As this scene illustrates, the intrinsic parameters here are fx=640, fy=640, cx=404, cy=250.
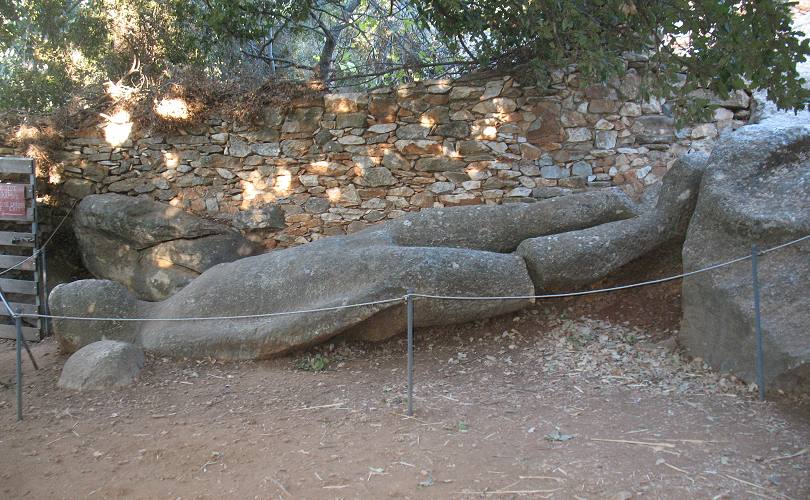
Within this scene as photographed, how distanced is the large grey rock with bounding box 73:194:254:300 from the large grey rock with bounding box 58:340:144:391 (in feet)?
5.86

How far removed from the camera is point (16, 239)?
5.99m

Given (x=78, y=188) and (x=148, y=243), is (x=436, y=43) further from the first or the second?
(x=78, y=188)

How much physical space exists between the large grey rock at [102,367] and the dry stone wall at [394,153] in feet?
7.83

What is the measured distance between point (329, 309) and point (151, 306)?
5.57 feet

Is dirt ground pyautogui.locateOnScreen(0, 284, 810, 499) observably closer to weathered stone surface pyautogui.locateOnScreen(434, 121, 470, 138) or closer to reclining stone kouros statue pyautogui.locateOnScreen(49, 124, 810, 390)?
reclining stone kouros statue pyautogui.locateOnScreen(49, 124, 810, 390)

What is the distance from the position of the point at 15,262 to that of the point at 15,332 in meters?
0.65

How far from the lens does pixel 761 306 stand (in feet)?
11.5

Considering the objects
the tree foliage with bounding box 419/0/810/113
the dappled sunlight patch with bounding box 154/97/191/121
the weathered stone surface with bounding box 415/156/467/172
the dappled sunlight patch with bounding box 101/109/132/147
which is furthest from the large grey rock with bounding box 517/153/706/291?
the dappled sunlight patch with bounding box 101/109/132/147

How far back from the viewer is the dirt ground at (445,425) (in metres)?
2.75

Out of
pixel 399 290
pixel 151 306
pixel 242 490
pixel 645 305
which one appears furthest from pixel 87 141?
pixel 645 305

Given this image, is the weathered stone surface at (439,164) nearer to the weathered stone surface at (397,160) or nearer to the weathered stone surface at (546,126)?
the weathered stone surface at (397,160)

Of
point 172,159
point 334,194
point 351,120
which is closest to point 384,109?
point 351,120

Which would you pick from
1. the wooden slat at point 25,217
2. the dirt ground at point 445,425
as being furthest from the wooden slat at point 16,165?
the dirt ground at point 445,425

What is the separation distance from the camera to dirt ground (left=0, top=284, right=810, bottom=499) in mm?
2750
